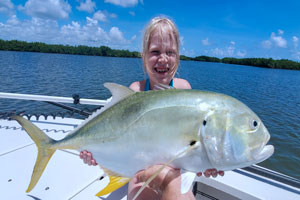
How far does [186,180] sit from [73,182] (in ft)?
5.17

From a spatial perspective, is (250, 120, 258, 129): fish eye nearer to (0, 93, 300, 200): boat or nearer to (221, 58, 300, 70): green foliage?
(0, 93, 300, 200): boat

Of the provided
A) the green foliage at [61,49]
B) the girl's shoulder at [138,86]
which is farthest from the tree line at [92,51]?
the girl's shoulder at [138,86]

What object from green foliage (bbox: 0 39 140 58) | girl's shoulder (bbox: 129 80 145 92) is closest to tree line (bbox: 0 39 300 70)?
green foliage (bbox: 0 39 140 58)

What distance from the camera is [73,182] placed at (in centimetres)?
230

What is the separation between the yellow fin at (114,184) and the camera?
1.63 meters

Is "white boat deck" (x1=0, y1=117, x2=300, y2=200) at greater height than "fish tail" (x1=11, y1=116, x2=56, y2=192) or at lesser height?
lesser

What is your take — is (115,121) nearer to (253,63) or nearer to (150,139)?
(150,139)

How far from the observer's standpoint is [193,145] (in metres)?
1.32

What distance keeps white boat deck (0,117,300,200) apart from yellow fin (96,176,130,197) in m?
0.63

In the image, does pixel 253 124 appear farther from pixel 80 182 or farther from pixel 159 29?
pixel 80 182

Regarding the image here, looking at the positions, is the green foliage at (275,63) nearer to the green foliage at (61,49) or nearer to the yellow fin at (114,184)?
the green foliage at (61,49)

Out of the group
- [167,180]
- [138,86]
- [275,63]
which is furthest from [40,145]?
[275,63]

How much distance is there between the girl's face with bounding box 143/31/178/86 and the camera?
8.36 feet

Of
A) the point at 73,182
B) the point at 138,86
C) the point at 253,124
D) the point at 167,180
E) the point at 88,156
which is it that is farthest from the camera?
the point at 138,86
